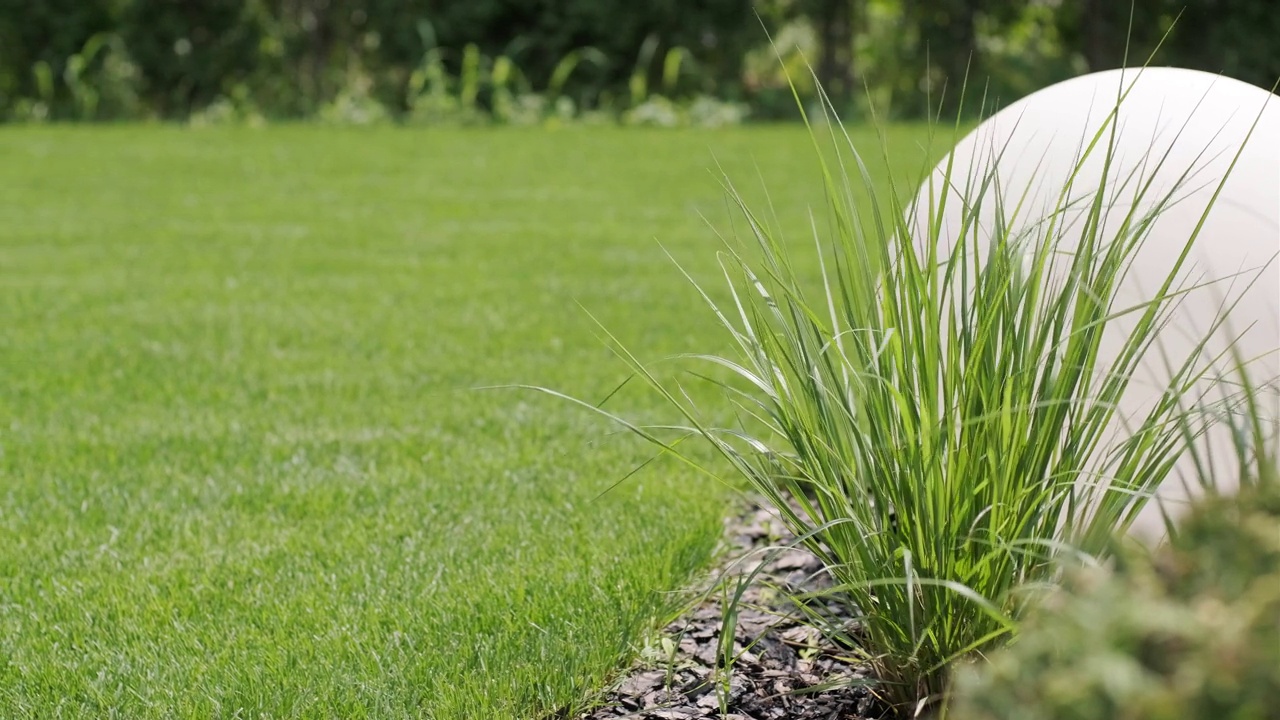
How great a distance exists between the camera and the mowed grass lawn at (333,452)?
254cm

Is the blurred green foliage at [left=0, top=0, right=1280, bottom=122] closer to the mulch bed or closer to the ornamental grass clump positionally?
the mulch bed

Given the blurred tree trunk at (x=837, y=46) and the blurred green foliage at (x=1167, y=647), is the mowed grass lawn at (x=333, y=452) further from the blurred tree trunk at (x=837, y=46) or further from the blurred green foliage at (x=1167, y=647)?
the blurred tree trunk at (x=837, y=46)

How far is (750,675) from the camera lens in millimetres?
2475

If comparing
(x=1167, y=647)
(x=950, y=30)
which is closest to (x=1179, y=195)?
(x=1167, y=647)

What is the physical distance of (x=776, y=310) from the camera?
2.22 m

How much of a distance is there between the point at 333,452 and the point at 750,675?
1782 mm

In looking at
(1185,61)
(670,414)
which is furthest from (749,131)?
(670,414)

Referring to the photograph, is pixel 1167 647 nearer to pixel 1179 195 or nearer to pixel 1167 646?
pixel 1167 646

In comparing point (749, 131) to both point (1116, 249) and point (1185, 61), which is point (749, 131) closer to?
point (1185, 61)

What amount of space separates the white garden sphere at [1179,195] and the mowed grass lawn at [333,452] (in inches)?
41.6

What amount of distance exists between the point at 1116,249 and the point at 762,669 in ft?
3.34

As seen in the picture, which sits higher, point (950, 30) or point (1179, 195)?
point (950, 30)

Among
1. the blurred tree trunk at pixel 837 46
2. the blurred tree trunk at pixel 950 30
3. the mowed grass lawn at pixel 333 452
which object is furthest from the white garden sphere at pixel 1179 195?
the blurred tree trunk at pixel 950 30

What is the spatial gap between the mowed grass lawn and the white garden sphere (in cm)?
106
